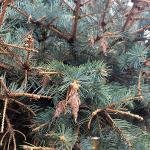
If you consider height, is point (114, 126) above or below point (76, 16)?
Result: below

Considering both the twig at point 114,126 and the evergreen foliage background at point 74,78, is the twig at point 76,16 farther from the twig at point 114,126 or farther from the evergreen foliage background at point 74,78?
the twig at point 114,126

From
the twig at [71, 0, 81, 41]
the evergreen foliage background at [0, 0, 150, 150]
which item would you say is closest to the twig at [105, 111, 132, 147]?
the evergreen foliage background at [0, 0, 150, 150]

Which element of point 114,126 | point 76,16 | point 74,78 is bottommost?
point 114,126

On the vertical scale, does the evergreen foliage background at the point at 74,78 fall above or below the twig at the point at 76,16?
below

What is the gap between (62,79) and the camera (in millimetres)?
964

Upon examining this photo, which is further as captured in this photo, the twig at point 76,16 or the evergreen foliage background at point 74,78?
the twig at point 76,16

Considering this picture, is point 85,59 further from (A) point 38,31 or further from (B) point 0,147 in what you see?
(B) point 0,147

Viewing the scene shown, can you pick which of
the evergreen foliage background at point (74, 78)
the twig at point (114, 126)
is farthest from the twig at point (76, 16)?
the twig at point (114, 126)

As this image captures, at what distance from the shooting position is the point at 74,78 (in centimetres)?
92

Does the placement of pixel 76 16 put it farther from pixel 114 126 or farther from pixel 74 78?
pixel 114 126

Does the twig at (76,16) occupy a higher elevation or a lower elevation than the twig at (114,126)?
higher

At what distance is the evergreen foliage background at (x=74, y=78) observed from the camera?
0.91 meters

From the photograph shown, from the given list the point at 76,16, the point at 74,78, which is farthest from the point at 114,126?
the point at 76,16

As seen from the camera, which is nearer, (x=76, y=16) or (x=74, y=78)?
(x=74, y=78)
